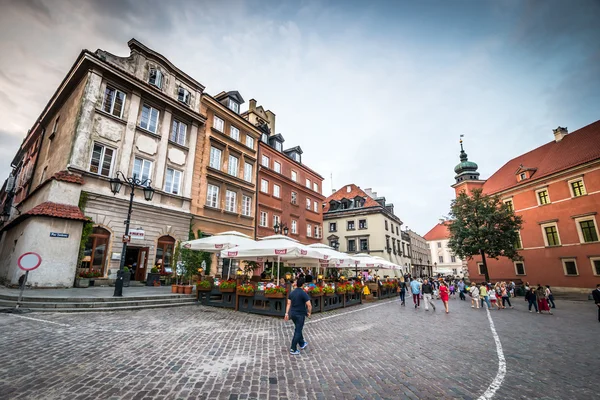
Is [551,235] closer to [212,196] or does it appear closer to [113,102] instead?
[212,196]

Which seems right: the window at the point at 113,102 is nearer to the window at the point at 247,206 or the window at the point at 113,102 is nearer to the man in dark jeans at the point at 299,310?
the window at the point at 247,206

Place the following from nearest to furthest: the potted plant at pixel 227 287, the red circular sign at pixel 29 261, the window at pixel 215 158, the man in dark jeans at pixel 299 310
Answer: the man in dark jeans at pixel 299 310 < the red circular sign at pixel 29 261 < the potted plant at pixel 227 287 < the window at pixel 215 158

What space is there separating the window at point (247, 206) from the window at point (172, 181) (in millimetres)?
6400

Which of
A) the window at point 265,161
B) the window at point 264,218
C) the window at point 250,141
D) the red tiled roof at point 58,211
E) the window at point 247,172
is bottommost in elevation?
the red tiled roof at point 58,211

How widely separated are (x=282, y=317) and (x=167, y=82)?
1858 cm

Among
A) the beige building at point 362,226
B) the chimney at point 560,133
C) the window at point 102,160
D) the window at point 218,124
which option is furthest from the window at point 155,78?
the chimney at point 560,133

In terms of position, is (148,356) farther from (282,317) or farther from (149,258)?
(149,258)

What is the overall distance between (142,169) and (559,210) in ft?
129

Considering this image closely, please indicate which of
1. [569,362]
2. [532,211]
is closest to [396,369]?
[569,362]

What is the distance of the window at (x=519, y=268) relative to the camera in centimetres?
3104

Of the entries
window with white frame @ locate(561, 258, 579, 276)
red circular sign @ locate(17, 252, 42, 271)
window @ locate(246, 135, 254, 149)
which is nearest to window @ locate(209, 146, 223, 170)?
window @ locate(246, 135, 254, 149)

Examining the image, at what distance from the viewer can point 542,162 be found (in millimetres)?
31953

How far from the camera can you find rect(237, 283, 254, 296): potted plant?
11.4 metres

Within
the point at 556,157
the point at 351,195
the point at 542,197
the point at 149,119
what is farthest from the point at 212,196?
the point at 556,157
